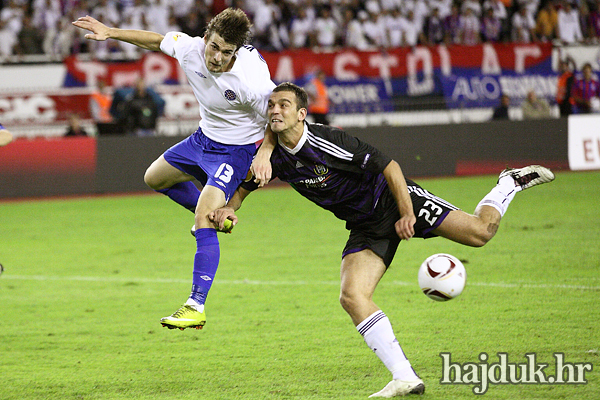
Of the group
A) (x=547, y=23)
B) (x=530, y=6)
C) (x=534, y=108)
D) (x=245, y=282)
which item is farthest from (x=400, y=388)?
(x=530, y=6)

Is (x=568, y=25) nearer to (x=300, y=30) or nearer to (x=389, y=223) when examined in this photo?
(x=300, y=30)

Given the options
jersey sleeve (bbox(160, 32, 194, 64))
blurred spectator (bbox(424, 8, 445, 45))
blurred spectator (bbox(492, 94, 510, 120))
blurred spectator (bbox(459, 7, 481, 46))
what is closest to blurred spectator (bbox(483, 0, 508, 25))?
blurred spectator (bbox(459, 7, 481, 46))

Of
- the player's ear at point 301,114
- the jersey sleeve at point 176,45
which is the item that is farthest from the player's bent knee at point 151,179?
the player's ear at point 301,114

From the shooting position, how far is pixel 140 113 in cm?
1627

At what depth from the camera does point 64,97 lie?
720 inches

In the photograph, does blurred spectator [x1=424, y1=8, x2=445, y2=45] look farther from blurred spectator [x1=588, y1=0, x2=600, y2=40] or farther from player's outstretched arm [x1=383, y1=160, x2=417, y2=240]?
player's outstretched arm [x1=383, y1=160, x2=417, y2=240]

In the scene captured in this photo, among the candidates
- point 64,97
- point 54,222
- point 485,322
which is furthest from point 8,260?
point 64,97

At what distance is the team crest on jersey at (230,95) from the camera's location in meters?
5.81

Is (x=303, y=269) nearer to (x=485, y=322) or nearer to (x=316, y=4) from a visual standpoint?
(x=485, y=322)

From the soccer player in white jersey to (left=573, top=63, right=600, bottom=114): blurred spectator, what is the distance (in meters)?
13.0

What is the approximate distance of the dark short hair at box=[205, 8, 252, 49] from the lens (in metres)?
5.47

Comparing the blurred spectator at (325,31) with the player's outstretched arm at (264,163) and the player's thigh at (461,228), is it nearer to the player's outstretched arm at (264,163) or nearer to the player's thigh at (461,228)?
the player's outstretched arm at (264,163)

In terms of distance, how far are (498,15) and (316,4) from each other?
17.4ft

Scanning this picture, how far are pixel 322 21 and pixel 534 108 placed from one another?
6304mm
